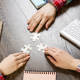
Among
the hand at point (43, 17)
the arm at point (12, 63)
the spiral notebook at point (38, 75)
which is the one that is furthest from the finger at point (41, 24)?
the spiral notebook at point (38, 75)

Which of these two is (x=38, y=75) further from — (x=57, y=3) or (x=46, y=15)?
(x=57, y=3)

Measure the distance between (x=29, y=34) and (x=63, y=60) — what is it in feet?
1.26

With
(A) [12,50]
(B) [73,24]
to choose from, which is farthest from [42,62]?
(B) [73,24]

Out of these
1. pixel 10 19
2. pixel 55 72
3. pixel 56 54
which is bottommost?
pixel 55 72

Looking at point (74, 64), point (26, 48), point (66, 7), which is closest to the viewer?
point (74, 64)

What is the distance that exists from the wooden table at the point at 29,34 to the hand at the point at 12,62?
43mm

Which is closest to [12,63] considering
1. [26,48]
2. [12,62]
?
[12,62]

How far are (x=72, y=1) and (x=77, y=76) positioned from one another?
71 centimetres

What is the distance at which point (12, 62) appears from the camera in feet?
2.70

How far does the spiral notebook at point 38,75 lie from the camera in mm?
821

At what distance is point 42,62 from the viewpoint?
879 mm

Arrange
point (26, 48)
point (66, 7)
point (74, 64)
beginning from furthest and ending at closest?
point (66, 7), point (26, 48), point (74, 64)

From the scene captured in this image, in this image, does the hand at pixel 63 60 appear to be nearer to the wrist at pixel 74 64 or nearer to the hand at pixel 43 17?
the wrist at pixel 74 64

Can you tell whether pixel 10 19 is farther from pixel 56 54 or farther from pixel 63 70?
pixel 63 70
